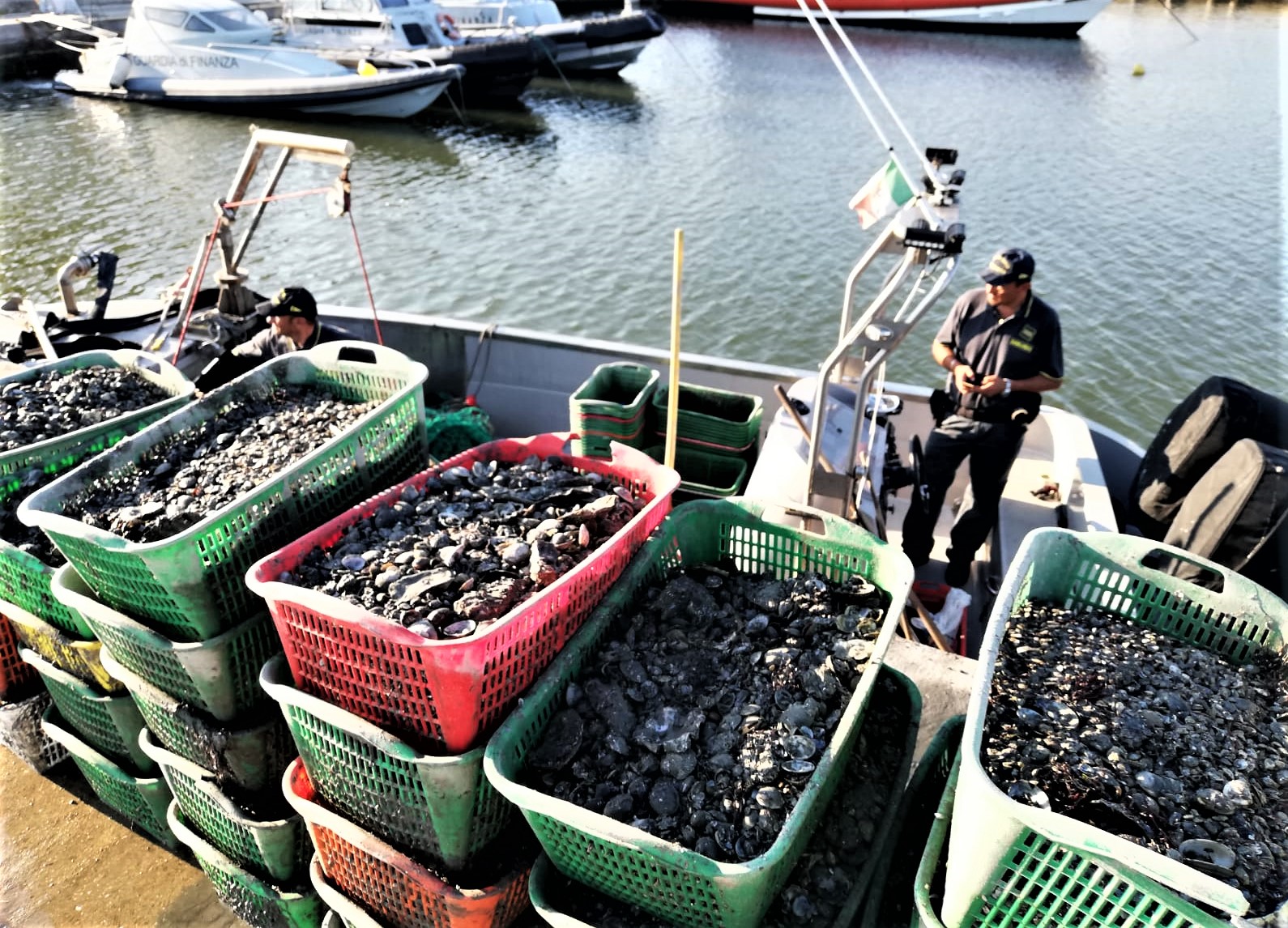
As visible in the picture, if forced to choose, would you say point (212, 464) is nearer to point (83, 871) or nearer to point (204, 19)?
point (83, 871)

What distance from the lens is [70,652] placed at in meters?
2.88

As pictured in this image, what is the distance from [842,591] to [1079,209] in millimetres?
12042

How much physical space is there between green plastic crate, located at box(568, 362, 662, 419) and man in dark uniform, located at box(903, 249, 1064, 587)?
143 cm

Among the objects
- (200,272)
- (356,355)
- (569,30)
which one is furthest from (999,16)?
(356,355)

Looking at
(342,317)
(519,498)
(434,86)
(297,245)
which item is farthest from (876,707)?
(434,86)

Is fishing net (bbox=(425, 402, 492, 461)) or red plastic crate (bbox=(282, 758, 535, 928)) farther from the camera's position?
fishing net (bbox=(425, 402, 492, 461))

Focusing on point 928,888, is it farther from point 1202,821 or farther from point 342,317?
point 342,317

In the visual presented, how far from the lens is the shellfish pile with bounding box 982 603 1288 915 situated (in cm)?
162

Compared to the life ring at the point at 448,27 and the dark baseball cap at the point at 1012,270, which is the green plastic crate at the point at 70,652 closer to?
the dark baseball cap at the point at 1012,270

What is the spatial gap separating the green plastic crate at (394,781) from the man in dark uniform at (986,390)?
256cm

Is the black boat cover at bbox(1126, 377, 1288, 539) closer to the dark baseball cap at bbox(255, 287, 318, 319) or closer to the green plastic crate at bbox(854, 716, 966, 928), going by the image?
the green plastic crate at bbox(854, 716, 966, 928)

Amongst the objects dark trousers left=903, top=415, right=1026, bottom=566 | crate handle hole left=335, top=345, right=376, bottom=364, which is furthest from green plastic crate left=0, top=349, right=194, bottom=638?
dark trousers left=903, top=415, right=1026, bottom=566

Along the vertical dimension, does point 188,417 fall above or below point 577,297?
above

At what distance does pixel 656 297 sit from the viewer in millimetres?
10156
